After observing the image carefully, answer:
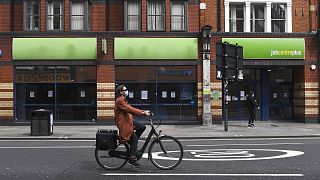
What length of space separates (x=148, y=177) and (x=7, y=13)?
1760 cm

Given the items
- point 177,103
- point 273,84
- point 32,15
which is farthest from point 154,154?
point 273,84

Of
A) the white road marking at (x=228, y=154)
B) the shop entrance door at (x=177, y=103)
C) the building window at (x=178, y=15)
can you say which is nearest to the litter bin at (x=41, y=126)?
the shop entrance door at (x=177, y=103)

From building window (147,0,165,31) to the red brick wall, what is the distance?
731cm

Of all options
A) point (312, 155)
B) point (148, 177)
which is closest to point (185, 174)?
point (148, 177)

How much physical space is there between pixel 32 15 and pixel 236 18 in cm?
1088

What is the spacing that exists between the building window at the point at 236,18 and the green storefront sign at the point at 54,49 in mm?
7448

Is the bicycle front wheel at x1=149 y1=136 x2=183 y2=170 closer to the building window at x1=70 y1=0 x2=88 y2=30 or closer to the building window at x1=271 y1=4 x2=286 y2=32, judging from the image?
the building window at x1=70 y1=0 x2=88 y2=30

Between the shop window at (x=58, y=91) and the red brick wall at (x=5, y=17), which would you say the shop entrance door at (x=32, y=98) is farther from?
the red brick wall at (x=5, y=17)

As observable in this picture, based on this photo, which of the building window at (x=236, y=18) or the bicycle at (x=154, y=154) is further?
the building window at (x=236, y=18)

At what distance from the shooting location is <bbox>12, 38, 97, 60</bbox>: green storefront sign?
74.9 feet

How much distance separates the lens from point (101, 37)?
22.9 m

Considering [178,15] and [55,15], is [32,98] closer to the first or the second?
[55,15]

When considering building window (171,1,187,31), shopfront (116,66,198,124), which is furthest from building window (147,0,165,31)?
shopfront (116,66,198,124)

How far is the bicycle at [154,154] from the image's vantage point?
9383 mm
